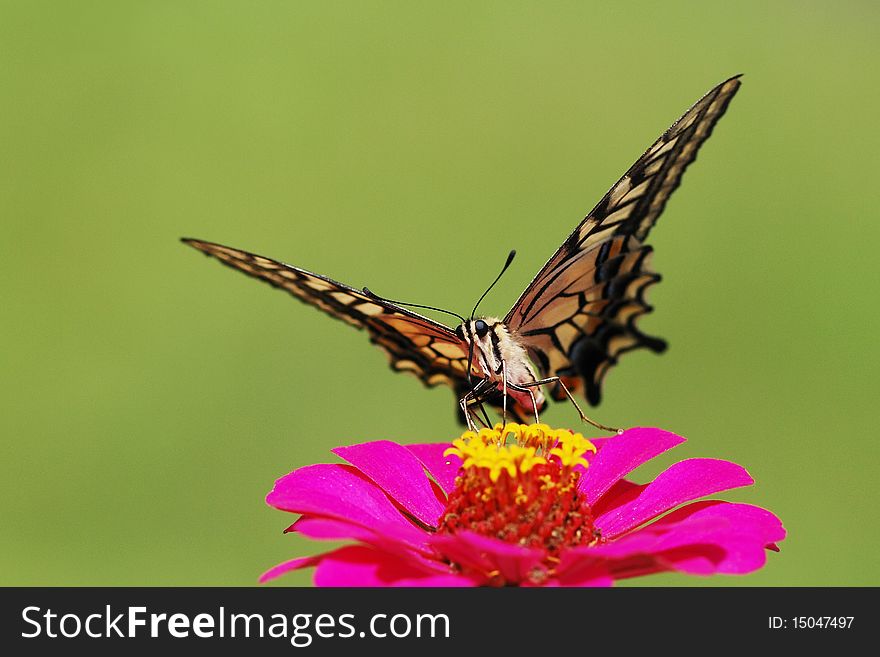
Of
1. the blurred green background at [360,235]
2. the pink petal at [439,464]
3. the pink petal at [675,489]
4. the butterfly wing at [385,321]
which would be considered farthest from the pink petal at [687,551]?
the blurred green background at [360,235]

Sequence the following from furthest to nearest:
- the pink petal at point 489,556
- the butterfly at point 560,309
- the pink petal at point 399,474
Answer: the butterfly at point 560,309 < the pink petal at point 399,474 < the pink petal at point 489,556

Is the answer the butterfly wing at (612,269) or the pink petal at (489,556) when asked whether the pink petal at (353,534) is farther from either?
the butterfly wing at (612,269)

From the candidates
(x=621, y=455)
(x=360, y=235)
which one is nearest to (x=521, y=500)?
(x=621, y=455)

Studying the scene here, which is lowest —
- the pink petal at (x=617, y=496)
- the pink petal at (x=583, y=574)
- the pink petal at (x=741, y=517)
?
the pink petal at (x=583, y=574)

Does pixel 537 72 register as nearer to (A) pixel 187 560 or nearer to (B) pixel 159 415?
(B) pixel 159 415

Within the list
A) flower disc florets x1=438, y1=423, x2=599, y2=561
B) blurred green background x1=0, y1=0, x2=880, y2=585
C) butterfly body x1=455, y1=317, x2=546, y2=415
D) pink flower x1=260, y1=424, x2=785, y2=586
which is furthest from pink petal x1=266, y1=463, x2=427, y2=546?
blurred green background x1=0, y1=0, x2=880, y2=585

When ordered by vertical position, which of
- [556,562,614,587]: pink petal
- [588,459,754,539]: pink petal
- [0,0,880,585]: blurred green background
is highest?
[0,0,880,585]: blurred green background

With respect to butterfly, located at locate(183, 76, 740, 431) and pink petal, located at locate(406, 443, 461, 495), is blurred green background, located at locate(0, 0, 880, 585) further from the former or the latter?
pink petal, located at locate(406, 443, 461, 495)
